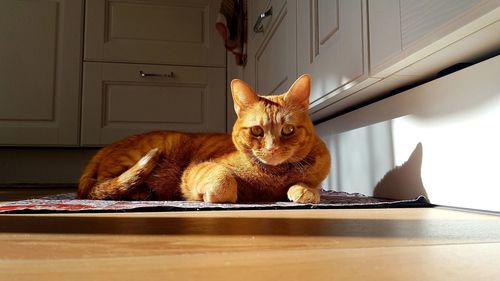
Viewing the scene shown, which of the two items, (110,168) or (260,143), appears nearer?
(260,143)

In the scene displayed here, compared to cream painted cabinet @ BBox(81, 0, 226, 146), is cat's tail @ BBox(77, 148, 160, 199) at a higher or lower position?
lower

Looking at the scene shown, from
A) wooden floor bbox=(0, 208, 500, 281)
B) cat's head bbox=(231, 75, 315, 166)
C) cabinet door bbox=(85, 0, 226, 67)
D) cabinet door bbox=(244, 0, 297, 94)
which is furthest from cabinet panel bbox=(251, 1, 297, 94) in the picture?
wooden floor bbox=(0, 208, 500, 281)

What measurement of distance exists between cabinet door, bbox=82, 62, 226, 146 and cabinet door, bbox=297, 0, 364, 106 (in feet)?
3.55

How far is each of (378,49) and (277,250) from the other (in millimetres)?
651

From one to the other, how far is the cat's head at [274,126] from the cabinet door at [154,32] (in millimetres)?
1465

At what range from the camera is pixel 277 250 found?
1.26 feet

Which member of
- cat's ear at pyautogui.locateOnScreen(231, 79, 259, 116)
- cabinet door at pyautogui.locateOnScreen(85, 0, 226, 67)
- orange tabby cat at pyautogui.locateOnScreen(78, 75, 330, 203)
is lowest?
orange tabby cat at pyautogui.locateOnScreen(78, 75, 330, 203)

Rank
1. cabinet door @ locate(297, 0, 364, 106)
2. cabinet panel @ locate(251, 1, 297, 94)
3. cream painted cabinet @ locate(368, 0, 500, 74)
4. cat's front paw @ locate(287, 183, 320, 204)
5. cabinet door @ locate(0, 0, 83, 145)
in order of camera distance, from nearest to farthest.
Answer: cream painted cabinet @ locate(368, 0, 500, 74)
cat's front paw @ locate(287, 183, 320, 204)
cabinet door @ locate(297, 0, 364, 106)
cabinet panel @ locate(251, 1, 297, 94)
cabinet door @ locate(0, 0, 83, 145)

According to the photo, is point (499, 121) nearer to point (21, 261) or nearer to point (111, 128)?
point (21, 261)

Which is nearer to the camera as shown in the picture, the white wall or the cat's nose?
the white wall

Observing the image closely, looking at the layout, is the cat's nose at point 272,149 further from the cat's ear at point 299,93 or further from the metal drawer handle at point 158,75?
the metal drawer handle at point 158,75

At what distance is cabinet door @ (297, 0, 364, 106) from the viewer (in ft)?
3.26

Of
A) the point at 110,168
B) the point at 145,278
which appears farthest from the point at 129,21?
the point at 145,278

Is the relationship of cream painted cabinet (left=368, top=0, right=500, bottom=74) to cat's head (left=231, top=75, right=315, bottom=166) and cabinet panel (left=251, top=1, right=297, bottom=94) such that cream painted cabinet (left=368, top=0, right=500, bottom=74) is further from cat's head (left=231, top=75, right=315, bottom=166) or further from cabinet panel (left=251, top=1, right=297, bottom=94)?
cabinet panel (left=251, top=1, right=297, bottom=94)
